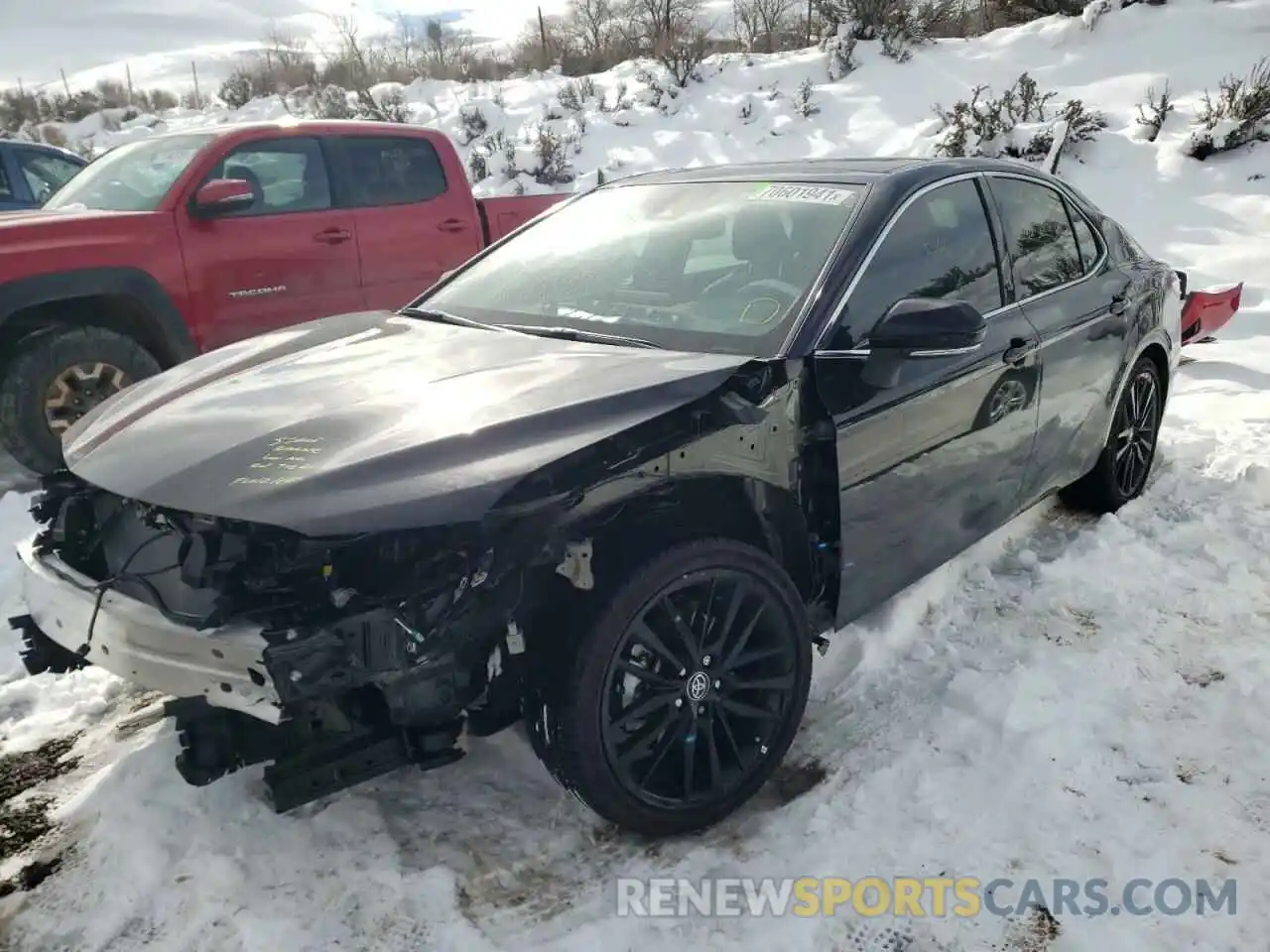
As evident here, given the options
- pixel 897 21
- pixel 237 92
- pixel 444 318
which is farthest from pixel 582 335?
pixel 237 92

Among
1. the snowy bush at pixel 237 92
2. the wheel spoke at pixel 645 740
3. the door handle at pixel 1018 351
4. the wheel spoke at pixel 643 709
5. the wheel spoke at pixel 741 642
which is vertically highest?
the snowy bush at pixel 237 92

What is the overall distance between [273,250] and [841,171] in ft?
12.2

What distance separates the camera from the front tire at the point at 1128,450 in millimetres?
4367

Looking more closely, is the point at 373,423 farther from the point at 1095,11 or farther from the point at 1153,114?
the point at 1095,11

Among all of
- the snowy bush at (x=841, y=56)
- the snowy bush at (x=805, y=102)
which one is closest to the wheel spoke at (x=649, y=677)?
the snowy bush at (x=805, y=102)

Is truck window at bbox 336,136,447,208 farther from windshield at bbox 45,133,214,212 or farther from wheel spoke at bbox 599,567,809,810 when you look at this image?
wheel spoke at bbox 599,567,809,810

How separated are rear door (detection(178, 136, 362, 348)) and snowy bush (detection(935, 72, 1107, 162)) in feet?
27.4

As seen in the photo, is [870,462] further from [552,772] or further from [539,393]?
[552,772]

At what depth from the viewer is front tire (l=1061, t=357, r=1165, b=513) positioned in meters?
4.37

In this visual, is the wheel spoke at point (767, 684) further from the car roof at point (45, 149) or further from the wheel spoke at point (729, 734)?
the car roof at point (45, 149)

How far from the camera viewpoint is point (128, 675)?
2.28m

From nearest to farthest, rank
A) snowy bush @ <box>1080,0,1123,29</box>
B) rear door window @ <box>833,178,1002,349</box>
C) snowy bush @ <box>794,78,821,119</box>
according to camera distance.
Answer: rear door window @ <box>833,178,1002,349</box>
snowy bush @ <box>1080,0,1123,29</box>
snowy bush @ <box>794,78,821,119</box>

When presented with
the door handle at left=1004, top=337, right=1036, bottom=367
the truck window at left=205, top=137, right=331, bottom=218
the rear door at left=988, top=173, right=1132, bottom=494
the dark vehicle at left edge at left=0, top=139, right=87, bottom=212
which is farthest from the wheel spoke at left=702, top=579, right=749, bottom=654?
the dark vehicle at left edge at left=0, top=139, right=87, bottom=212

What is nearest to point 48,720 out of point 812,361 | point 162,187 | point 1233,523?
point 812,361
